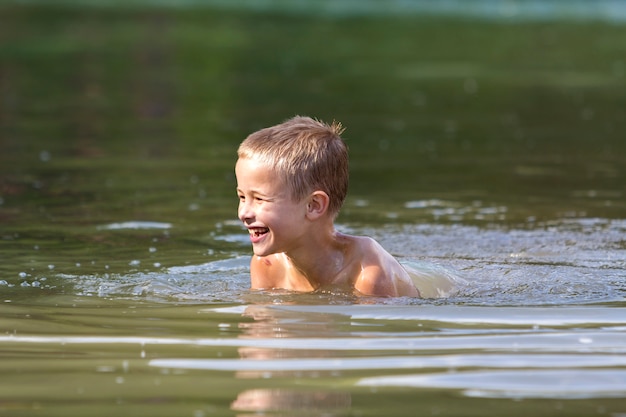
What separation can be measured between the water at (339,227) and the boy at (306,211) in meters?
0.17

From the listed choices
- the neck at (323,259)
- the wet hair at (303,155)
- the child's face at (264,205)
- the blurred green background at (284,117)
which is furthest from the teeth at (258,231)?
the blurred green background at (284,117)

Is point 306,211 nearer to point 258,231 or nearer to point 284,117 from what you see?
point 258,231

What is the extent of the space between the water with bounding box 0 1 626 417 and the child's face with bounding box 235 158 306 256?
0.32 meters

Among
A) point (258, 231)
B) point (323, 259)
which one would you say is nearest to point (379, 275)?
point (323, 259)

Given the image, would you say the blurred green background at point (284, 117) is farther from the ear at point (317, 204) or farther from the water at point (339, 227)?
the ear at point (317, 204)

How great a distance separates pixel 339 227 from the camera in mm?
8500

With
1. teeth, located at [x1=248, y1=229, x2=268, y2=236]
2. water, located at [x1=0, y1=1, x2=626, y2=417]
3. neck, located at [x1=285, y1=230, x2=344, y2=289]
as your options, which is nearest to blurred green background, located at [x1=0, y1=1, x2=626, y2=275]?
water, located at [x1=0, y1=1, x2=626, y2=417]

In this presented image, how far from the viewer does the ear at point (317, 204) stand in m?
5.95

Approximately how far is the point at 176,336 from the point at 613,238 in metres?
3.87

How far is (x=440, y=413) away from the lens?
3.97m

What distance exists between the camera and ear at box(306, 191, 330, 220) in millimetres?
5945

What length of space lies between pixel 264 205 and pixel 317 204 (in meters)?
0.30

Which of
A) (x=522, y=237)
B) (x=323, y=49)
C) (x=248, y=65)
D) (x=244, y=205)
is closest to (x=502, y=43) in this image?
(x=323, y=49)

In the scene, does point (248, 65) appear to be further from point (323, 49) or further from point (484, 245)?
point (484, 245)
